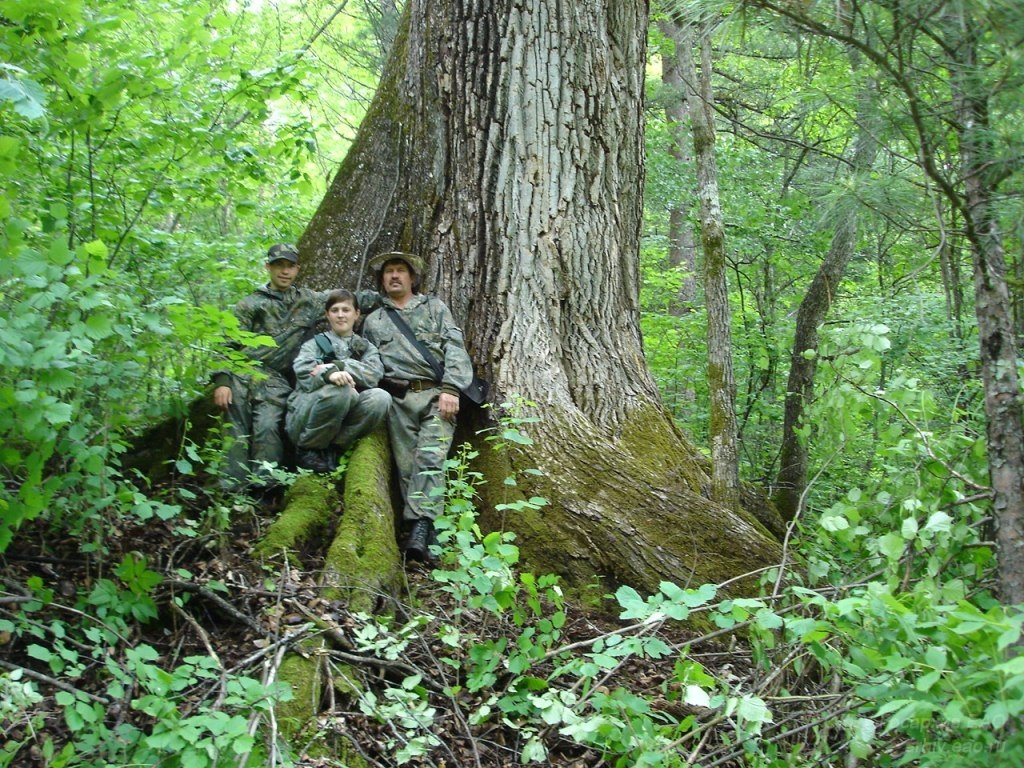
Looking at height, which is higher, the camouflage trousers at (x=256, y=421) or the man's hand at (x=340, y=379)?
the man's hand at (x=340, y=379)

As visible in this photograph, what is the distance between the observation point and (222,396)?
5.63 metres

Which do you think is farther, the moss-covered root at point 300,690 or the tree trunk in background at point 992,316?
the moss-covered root at point 300,690

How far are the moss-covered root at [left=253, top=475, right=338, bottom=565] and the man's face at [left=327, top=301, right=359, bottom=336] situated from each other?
1007 millimetres

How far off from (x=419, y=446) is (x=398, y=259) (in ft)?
4.17

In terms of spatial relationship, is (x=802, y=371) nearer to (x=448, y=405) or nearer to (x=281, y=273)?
(x=448, y=405)

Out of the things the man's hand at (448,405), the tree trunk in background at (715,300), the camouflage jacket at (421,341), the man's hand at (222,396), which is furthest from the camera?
the tree trunk in background at (715,300)

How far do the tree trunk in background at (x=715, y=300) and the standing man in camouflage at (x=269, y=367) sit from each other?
3.08 m

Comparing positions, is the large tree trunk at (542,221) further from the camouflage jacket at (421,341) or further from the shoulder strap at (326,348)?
the shoulder strap at (326,348)

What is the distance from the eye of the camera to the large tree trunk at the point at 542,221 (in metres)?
5.43

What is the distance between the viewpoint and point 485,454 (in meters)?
5.39

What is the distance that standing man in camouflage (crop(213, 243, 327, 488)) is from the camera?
5.70m

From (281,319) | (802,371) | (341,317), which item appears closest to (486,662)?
Answer: (341,317)

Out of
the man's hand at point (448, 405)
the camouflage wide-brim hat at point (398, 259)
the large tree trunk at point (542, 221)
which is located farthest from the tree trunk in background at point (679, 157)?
the man's hand at point (448, 405)

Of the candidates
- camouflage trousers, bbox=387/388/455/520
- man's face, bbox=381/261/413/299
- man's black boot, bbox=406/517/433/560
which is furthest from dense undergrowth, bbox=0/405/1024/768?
man's face, bbox=381/261/413/299
